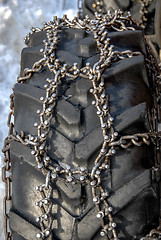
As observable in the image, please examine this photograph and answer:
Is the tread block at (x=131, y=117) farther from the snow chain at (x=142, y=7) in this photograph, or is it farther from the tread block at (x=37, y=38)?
the snow chain at (x=142, y=7)

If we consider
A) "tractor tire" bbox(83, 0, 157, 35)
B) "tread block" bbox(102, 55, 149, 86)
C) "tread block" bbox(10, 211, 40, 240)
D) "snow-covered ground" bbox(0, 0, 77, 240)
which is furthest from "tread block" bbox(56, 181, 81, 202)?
"tractor tire" bbox(83, 0, 157, 35)

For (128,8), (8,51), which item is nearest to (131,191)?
(128,8)

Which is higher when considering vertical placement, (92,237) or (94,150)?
(94,150)

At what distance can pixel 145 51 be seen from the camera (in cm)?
92

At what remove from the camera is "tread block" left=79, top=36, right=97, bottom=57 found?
2.79ft

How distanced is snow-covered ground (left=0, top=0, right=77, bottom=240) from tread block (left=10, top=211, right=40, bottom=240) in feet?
2.21

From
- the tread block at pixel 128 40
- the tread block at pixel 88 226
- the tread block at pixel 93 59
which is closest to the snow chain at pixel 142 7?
the tread block at pixel 128 40

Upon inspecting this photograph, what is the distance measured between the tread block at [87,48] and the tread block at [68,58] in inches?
1.1

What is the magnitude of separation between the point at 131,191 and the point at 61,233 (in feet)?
0.56

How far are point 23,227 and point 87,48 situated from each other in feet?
1.51

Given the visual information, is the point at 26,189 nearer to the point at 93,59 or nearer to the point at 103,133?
the point at 103,133

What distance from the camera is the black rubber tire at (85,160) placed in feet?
2.27

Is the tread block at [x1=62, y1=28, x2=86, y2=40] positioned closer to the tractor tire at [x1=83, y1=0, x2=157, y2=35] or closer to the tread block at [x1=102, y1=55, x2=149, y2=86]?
the tread block at [x1=102, y1=55, x2=149, y2=86]

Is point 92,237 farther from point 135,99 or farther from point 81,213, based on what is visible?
point 135,99
